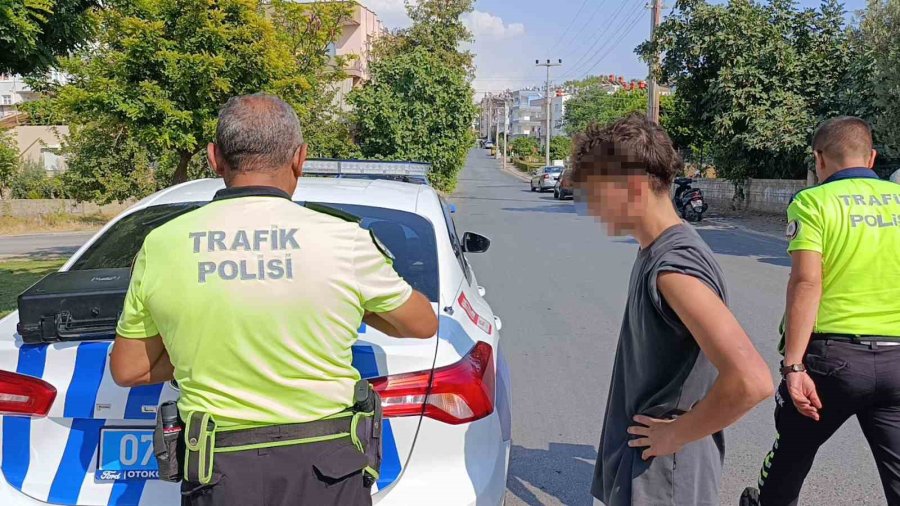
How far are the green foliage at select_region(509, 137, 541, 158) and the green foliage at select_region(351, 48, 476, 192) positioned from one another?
62.9m

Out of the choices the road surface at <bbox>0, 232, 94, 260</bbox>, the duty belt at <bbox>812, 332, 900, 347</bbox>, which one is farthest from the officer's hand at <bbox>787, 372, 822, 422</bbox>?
the road surface at <bbox>0, 232, 94, 260</bbox>

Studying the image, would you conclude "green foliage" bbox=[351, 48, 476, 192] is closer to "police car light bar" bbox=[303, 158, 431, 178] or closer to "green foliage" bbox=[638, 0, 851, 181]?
"green foliage" bbox=[638, 0, 851, 181]

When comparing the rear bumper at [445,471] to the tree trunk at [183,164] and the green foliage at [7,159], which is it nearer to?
the tree trunk at [183,164]

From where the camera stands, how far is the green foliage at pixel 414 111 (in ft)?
72.5

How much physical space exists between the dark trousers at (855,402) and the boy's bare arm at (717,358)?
1134 mm

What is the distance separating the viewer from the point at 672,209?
189cm

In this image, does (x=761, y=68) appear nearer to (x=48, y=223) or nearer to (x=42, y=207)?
(x=48, y=223)

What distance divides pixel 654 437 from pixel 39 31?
652cm

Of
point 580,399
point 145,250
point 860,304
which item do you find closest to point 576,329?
point 580,399

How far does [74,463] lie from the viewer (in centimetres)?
226

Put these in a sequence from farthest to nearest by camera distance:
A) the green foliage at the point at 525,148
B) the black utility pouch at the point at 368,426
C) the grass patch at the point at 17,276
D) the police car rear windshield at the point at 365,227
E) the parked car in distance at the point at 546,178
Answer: the green foliage at the point at 525,148 < the parked car in distance at the point at 546,178 < the grass patch at the point at 17,276 < the police car rear windshield at the point at 365,227 < the black utility pouch at the point at 368,426

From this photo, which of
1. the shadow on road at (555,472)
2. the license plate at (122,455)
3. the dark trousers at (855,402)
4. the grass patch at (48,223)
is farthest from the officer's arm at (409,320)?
the grass patch at (48,223)

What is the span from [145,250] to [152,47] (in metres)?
7.73

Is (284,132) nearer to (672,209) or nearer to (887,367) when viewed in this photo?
(672,209)
